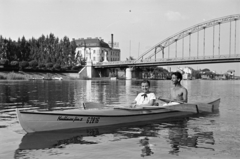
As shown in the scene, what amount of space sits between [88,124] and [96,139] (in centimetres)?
120

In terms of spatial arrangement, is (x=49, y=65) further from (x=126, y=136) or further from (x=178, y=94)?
(x=126, y=136)

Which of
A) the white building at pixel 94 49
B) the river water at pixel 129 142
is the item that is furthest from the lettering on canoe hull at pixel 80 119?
the white building at pixel 94 49

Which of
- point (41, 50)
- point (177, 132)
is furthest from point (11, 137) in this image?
point (41, 50)

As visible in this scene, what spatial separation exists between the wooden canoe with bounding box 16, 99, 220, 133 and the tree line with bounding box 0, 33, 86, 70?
255 ft

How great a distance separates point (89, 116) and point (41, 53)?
91.5 m

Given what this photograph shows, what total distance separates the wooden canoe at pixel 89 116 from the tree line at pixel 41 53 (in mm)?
77617

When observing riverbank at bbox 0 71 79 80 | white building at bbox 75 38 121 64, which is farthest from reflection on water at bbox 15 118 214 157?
white building at bbox 75 38 121 64

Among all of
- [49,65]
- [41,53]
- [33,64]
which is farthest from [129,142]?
[41,53]

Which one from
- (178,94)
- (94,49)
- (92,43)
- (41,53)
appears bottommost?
(178,94)

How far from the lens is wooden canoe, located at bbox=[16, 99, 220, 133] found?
948cm

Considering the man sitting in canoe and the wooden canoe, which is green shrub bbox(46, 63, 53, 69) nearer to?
the man sitting in canoe

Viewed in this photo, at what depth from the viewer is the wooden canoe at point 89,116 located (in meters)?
9.48

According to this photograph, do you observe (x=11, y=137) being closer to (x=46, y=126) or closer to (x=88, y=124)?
(x=46, y=126)

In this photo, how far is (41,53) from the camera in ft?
322
